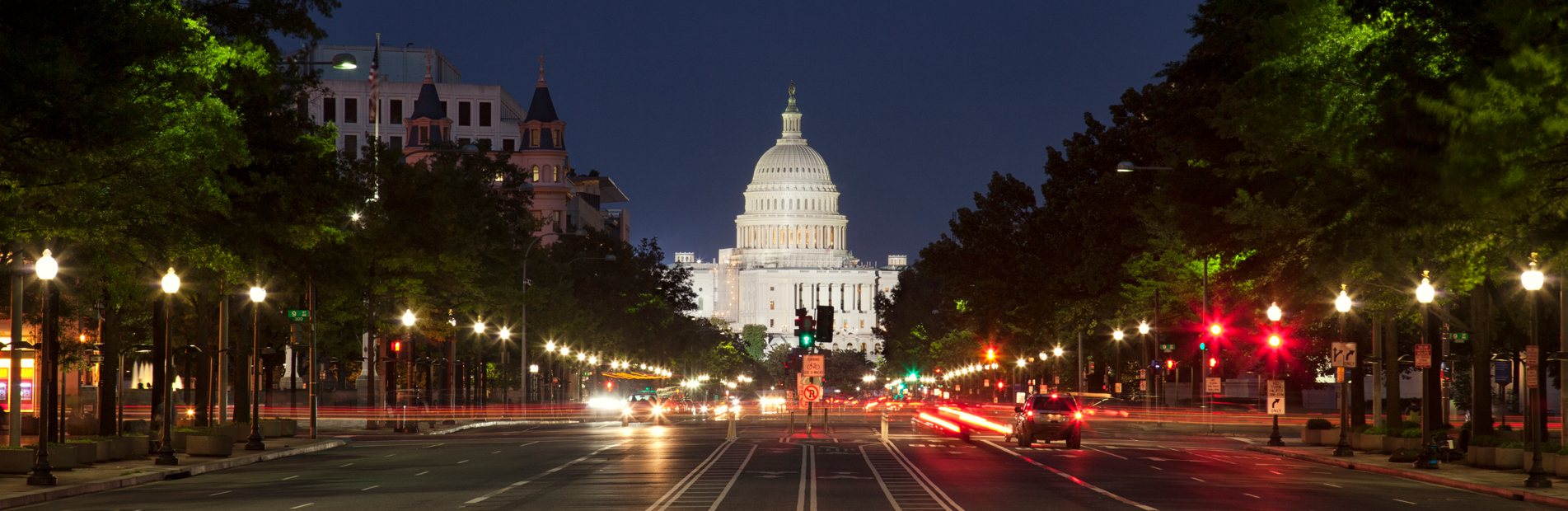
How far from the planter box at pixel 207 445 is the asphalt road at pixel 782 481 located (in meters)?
1.72

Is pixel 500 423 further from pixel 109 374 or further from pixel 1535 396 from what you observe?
pixel 1535 396

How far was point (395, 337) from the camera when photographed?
61344 millimetres

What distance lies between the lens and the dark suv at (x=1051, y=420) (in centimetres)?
4438

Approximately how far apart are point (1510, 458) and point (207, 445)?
2989 cm

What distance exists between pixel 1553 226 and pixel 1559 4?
3576mm

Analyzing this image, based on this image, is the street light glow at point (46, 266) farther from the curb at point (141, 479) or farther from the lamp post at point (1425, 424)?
the lamp post at point (1425, 424)

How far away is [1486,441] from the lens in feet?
112

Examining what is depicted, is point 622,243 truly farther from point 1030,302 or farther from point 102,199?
point 102,199

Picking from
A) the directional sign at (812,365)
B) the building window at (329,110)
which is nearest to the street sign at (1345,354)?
the directional sign at (812,365)

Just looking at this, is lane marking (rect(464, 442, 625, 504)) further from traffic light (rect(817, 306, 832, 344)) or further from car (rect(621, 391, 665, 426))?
car (rect(621, 391, 665, 426))

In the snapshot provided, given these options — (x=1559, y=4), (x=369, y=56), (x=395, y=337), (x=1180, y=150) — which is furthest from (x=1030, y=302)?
(x=369, y=56)

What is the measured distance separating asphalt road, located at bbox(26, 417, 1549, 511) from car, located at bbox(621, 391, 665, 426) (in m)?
22.8

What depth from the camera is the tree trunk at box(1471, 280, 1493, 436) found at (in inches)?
1412

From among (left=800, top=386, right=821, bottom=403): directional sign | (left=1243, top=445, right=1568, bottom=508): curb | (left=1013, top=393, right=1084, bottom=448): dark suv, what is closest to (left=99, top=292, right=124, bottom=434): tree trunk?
(left=800, top=386, right=821, bottom=403): directional sign
